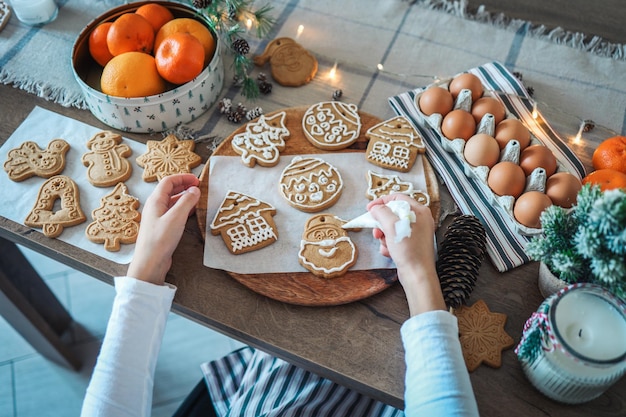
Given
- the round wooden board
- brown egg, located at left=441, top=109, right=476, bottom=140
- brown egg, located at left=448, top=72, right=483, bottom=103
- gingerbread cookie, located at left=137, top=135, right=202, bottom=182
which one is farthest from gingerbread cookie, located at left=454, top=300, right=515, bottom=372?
gingerbread cookie, located at left=137, top=135, right=202, bottom=182

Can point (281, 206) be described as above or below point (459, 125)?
below

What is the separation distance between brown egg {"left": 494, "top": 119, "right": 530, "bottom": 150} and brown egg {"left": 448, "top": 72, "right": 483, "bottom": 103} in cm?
10

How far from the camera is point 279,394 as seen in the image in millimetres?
1129

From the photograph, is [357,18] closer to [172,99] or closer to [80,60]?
[172,99]

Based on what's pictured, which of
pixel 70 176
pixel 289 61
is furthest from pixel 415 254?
pixel 70 176

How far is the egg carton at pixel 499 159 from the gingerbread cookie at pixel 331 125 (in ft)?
0.51

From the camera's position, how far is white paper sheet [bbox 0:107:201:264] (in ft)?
3.51

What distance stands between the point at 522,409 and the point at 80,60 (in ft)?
3.84

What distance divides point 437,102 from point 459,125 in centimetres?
8

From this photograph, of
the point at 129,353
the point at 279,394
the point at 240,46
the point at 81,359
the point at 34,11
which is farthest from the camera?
the point at 81,359

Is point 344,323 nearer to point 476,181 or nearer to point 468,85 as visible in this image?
point 476,181

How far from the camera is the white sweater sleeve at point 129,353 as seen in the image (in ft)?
2.86

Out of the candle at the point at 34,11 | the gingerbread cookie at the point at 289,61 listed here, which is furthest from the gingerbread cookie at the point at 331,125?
the candle at the point at 34,11

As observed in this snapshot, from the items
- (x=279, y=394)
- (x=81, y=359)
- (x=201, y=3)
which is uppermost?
(x=201, y=3)
